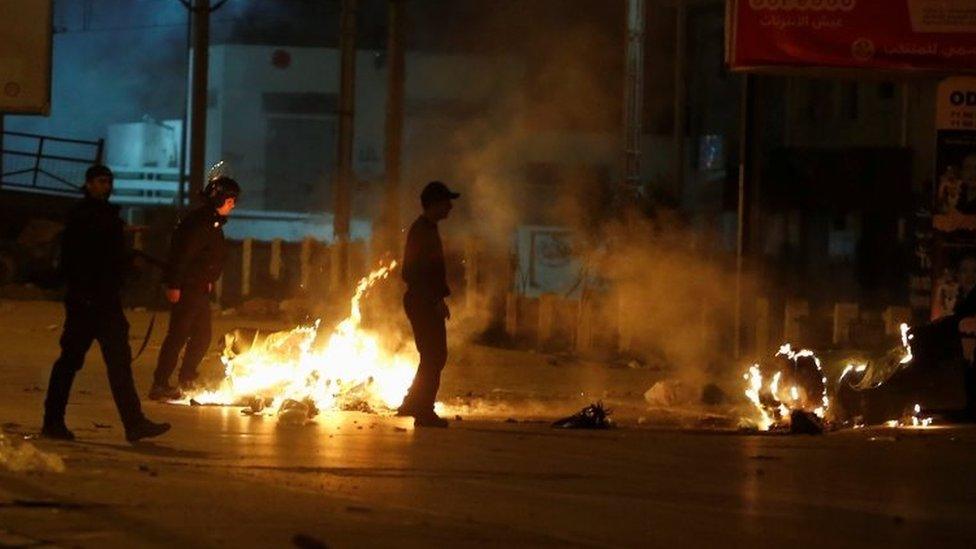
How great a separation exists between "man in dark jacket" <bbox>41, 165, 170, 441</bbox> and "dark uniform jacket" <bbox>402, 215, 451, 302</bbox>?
223 centimetres

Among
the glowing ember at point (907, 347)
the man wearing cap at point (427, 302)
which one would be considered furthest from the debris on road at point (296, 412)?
the glowing ember at point (907, 347)

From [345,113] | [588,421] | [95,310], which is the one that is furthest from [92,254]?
[345,113]

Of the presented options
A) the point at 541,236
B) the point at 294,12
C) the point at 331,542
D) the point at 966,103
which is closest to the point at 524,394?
the point at 966,103

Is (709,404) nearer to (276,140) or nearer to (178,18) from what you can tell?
(276,140)

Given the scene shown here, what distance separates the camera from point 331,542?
7.14 m

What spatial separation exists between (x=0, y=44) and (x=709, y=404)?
7013 millimetres

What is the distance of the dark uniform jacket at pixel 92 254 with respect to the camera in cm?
1009

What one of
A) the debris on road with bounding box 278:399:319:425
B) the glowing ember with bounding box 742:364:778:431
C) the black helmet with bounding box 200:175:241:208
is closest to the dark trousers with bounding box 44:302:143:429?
the debris on road with bounding box 278:399:319:425

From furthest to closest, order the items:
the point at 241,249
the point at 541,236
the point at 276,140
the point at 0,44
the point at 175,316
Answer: the point at 276,140 < the point at 541,236 < the point at 241,249 < the point at 175,316 < the point at 0,44

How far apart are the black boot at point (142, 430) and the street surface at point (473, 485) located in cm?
13

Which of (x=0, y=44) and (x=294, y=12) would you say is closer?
(x=0, y=44)

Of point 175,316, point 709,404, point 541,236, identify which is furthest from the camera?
point 541,236

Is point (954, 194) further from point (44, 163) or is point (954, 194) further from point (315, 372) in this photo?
point (44, 163)

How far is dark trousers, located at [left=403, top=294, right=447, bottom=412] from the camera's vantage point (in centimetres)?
1146
